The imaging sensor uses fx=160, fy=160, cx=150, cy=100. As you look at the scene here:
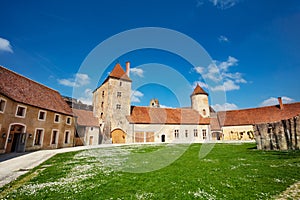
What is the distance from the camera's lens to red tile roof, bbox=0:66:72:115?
16.3 metres

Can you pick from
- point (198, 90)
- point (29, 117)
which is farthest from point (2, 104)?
point (198, 90)

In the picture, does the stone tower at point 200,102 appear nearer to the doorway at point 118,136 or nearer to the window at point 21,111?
the doorway at point 118,136

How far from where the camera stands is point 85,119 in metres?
28.7

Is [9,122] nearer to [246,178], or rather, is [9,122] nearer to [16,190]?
[16,190]

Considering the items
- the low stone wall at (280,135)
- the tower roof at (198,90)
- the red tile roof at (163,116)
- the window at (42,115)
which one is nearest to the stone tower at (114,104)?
the red tile roof at (163,116)

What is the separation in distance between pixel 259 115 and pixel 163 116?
68.6ft

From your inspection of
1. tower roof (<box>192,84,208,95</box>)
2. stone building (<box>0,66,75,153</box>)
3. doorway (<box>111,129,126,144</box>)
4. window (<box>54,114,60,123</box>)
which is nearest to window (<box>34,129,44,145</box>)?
stone building (<box>0,66,75,153</box>)

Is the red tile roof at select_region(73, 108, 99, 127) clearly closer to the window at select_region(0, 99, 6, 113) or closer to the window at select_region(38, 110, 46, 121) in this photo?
the window at select_region(38, 110, 46, 121)

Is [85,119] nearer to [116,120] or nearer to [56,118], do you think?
[116,120]

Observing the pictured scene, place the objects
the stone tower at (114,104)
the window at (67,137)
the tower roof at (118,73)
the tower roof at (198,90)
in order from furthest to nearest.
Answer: the tower roof at (198,90) → the tower roof at (118,73) → the stone tower at (114,104) → the window at (67,137)

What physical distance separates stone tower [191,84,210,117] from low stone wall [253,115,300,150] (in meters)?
25.4

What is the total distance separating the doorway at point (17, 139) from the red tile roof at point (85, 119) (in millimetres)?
9863

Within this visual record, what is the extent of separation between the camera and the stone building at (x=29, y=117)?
15.1 metres

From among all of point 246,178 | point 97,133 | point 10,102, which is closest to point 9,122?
point 10,102
